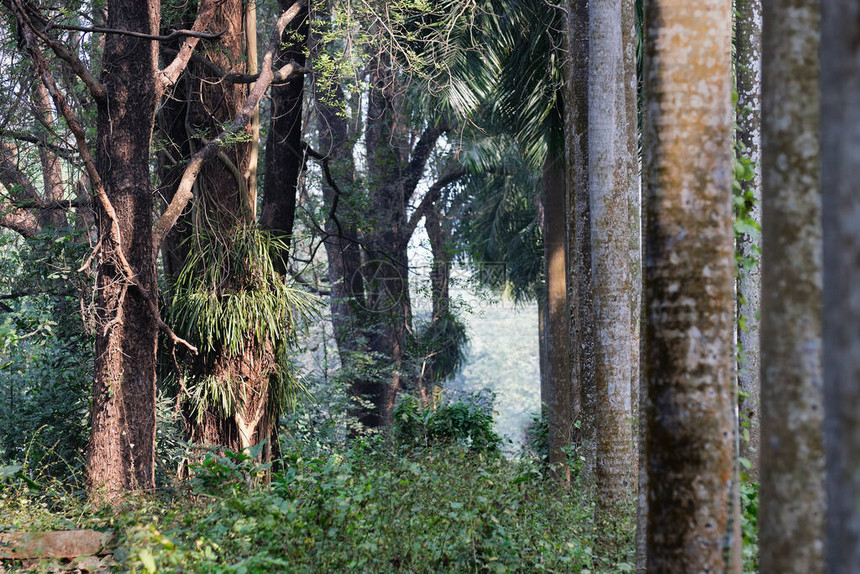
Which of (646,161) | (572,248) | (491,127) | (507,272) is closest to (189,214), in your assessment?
(572,248)

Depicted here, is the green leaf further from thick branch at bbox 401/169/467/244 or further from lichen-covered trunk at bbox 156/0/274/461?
thick branch at bbox 401/169/467/244

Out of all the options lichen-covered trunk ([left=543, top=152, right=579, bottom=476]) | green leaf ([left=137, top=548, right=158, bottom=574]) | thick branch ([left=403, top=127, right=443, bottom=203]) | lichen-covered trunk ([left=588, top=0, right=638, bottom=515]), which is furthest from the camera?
thick branch ([left=403, top=127, right=443, bottom=203])

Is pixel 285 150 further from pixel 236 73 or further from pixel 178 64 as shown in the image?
pixel 178 64

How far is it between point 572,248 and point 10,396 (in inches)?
298

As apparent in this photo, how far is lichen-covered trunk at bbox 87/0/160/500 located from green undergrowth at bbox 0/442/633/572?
854 millimetres

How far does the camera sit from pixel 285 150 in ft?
31.6

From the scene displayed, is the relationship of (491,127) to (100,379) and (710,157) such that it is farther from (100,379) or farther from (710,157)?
(710,157)

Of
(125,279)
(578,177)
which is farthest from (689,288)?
(578,177)

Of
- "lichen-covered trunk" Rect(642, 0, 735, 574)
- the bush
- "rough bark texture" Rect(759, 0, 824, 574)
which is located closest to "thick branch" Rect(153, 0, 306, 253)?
the bush

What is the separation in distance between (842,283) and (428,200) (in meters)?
16.7

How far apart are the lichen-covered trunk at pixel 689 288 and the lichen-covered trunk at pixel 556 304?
7756 millimetres

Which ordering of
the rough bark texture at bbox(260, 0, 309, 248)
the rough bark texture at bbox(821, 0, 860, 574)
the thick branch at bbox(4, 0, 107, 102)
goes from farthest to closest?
the rough bark texture at bbox(260, 0, 309, 248), the thick branch at bbox(4, 0, 107, 102), the rough bark texture at bbox(821, 0, 860, 574)

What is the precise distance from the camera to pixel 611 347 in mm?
6289

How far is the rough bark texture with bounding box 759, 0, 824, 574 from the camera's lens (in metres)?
2.43
